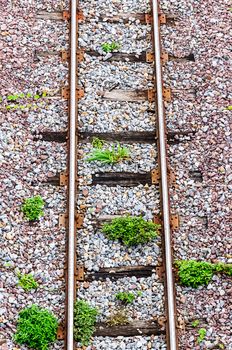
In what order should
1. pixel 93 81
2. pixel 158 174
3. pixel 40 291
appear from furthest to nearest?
pixel 93 81 < pixel 158 174 < pixel 40 291

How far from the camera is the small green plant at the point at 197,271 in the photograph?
384 inches

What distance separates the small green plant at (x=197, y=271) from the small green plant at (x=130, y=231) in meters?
0.52

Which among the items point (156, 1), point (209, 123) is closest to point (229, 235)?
point (209, 123)

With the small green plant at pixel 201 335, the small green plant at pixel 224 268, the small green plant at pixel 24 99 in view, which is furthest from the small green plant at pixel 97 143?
the small green plant at pixel 201 335

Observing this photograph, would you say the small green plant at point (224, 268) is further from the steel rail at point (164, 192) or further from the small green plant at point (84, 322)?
the small green plant at point (84, 322)

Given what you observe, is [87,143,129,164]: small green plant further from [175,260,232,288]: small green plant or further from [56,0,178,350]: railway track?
[175,260,232,288]: small green plant

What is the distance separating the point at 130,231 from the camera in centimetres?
1005

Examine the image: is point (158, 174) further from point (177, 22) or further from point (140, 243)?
point (177, 22)

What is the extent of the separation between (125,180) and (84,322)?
2.07 m

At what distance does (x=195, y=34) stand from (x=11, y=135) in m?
3.26

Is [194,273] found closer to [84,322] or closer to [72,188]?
[84,322]

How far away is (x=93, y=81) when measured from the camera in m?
11.3

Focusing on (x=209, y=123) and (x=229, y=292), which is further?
(x=209, y=123)

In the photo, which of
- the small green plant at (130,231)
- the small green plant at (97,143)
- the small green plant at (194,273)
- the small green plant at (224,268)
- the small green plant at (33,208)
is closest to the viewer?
the small green plant at (194,273)
